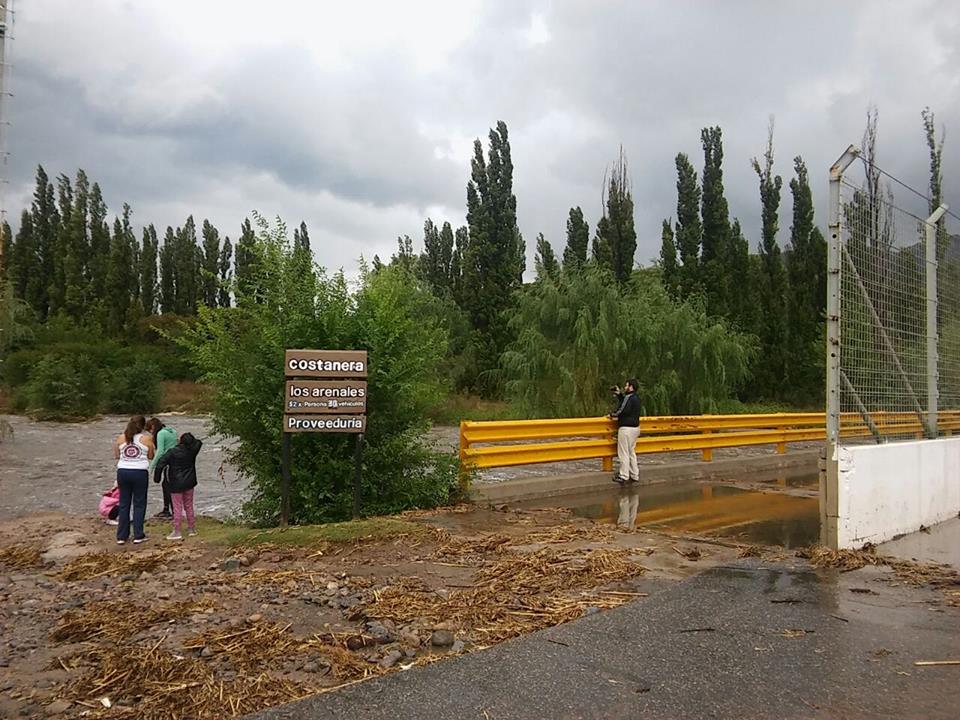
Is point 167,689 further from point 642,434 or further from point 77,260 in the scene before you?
point 77,260

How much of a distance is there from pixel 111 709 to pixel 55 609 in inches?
88.3

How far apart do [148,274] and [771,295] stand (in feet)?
187

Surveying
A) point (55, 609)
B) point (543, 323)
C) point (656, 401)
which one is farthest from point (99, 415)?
point (55, 609)

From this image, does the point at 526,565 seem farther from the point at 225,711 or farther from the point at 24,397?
the point at 24,397

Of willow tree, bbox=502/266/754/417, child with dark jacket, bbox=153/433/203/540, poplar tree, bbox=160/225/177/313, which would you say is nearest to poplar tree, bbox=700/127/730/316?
willow tree, bbox=502/266/754/417

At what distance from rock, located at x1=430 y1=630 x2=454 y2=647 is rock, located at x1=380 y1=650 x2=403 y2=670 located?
258mm

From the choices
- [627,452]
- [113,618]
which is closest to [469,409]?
[627,452]

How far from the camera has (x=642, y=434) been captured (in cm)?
1631

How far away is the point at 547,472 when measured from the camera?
50.3ft

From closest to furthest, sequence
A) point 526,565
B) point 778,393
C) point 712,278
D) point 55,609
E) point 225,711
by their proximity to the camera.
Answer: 1. point 225,711
2. point 55,609
3. point 526,565
4. point 778,393
5. point 712,278

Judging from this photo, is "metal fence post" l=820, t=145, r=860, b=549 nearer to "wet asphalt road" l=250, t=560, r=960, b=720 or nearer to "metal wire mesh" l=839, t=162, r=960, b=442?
"metal wire mesh" l=839, t=162, r=960, b=442

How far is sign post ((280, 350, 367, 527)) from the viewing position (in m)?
8.88

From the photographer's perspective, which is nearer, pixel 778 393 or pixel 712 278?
pixel 778 393

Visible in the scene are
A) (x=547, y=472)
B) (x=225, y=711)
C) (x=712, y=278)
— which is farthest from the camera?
(x=712, y=278)
